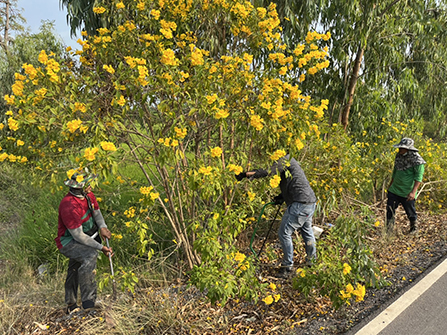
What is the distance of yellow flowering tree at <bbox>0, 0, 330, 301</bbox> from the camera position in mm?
2574

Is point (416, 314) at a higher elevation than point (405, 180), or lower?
lower

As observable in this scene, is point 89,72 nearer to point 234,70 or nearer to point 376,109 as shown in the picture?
point 234,70

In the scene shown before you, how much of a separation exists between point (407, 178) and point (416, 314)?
224 centimetres

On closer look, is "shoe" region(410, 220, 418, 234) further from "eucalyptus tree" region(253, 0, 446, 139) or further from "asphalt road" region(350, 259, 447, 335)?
"eucalyptus tree" region(253, 0, 446, 139)

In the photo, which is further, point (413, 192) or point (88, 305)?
point (413, 192)

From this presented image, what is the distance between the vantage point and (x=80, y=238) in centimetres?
308

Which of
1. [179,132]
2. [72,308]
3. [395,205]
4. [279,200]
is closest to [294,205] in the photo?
[279,200]

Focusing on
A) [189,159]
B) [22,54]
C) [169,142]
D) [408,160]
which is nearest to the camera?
[169,142]

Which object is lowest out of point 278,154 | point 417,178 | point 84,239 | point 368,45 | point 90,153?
point 84,239

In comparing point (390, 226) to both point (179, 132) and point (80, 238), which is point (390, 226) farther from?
point (80, 238)

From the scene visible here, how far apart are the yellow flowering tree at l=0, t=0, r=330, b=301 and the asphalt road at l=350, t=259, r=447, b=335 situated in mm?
1124

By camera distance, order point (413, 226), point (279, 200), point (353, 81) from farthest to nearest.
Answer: point (353, 81) < point (413, 226) < point (279, 200)

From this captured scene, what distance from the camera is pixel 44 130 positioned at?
2533mm

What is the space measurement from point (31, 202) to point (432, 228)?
24.9ft
